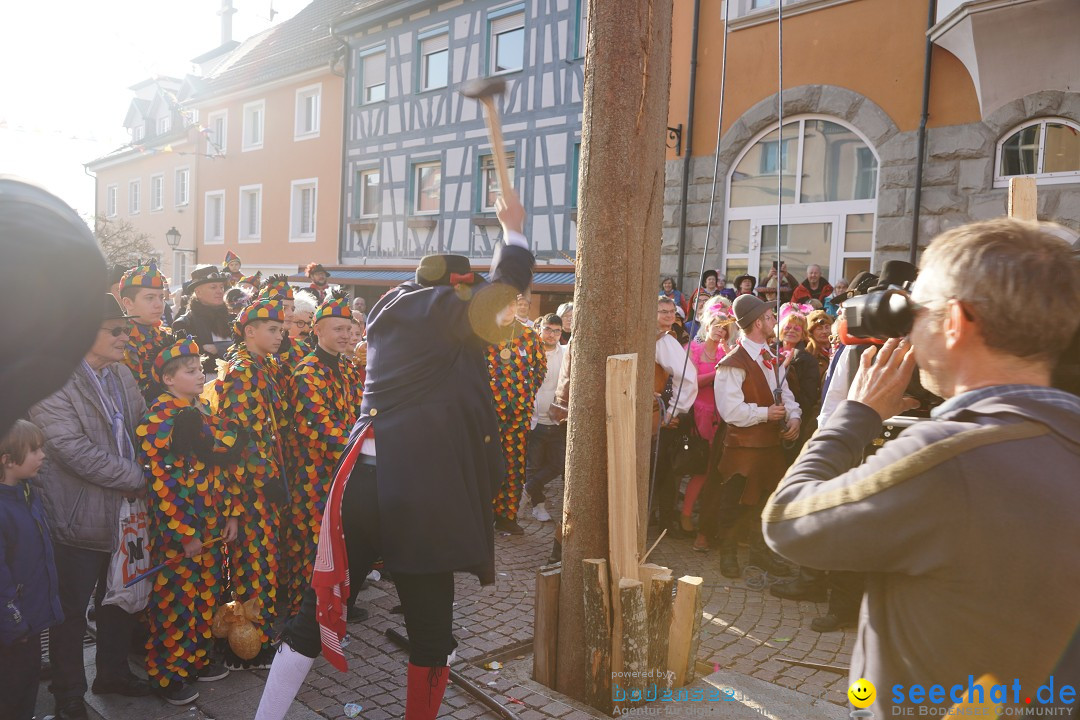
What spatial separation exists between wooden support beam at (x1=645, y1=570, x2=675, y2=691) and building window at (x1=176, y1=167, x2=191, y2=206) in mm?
28927

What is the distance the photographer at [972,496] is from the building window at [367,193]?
19.9 metres

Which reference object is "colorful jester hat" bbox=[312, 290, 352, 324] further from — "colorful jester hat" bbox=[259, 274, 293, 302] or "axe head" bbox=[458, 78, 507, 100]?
"axe head" bbox=[458, 78, 507, 100]

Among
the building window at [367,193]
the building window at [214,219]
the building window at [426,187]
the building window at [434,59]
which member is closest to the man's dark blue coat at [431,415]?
the building window at [426,187]

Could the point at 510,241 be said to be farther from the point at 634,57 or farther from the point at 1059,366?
the point at 1059,366

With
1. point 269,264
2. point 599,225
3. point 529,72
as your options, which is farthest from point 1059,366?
point 269,264

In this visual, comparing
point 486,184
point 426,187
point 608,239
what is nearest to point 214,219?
point 426,187

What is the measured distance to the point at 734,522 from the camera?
5.55 meters

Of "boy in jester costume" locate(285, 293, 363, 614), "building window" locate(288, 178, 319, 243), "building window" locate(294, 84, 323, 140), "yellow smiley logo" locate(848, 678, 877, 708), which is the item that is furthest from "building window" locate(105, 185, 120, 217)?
"yellow smiley logo" locate(848, 678, 877, 708)

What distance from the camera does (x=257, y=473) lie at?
12.7ft

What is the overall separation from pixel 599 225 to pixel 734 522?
303 cm

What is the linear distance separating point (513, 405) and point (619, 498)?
2987mm

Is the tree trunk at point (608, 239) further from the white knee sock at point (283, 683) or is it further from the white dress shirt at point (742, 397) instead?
the white dress shirt at point (742, 397)

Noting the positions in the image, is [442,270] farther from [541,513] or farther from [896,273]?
[541,513]

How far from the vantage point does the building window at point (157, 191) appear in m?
30.2
